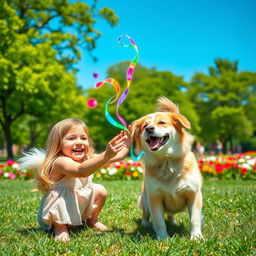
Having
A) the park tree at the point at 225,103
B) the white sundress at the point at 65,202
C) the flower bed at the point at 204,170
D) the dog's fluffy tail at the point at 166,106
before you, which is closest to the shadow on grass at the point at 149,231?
the white sundress at the point at 65,202

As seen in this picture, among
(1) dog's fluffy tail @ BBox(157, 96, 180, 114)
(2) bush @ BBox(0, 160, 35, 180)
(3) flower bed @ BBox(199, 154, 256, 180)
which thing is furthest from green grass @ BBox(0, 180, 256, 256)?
(2) bush @ BBox(0, 160, 35, 180)

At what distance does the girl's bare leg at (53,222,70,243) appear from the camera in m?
3.14

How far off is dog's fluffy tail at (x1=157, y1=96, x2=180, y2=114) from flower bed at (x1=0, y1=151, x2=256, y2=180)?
6.20 metres

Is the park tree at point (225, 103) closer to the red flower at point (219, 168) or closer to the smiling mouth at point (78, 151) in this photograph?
the red flower at point (219, 168)

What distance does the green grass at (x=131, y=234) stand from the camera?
8.74 feet

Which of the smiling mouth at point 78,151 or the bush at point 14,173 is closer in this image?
the smiling mouth at point 78,151

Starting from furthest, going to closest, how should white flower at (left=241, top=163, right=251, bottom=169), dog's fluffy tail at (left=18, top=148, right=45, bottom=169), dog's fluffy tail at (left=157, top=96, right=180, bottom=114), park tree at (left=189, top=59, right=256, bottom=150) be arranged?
park tree at (left=189, top=59, right=256, bottom=150) < white flower at (left=241, top=163, right=251, bottom=169) < dog's fluffy tail at (left=157, top=96, right=180, bottom=114) < dog's fluffy tail at (left=18, top=148, right=45, bottom=169)

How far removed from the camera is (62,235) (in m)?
3.20

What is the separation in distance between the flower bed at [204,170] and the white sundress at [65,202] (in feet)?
20.7

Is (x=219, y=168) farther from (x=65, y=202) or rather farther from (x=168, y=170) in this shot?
(x=65, y=202)

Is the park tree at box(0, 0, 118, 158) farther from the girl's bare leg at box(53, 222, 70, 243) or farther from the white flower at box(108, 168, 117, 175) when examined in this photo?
the girl's bare leg at box(53, 222, 70, 243)

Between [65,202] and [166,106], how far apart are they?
5.40 ft

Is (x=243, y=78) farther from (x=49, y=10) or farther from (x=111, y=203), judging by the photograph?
(x=111, y=203)

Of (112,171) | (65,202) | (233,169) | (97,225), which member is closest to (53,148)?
(65,202)
